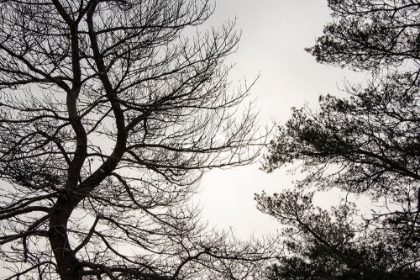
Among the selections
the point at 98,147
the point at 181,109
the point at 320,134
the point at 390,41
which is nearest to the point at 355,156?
the point at 320,134

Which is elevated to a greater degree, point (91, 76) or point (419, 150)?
point (91, 76)

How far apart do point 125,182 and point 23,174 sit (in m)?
1.84

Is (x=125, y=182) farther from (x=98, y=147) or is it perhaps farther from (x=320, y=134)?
(x=320, y=134)

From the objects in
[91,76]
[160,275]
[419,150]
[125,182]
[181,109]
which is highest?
[91,76]

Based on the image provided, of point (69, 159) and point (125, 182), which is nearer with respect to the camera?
point (69, 159)

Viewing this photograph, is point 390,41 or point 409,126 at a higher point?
point 390,41

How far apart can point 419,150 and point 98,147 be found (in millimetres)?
5217

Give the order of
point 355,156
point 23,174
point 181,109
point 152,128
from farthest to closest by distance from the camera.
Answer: point 355,156 → point 152,128 → point 181,109 → point 23,174

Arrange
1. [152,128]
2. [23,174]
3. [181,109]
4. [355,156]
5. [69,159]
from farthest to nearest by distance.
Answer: [355,156] → [152,128] → [181,109] → [69,159] → [23,174]

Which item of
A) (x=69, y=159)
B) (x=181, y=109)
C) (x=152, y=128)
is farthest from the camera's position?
(x=152, y=128)

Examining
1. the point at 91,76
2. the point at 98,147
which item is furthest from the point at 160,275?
the point at 91,76

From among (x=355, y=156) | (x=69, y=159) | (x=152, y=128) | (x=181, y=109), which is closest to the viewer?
(x=69, y=159)

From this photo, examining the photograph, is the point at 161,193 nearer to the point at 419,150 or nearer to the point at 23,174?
the point at 23,174

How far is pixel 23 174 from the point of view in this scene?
505 centimetres
